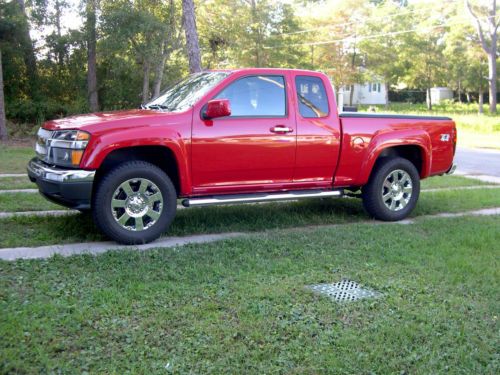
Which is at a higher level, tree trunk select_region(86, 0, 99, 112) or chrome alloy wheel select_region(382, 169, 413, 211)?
tree trunk select_region(86, 0, 99, 112)

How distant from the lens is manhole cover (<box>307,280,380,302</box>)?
464 cm

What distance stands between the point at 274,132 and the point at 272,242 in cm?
134

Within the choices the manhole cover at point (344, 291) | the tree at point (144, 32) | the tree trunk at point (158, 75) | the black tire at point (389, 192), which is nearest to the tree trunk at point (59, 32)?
the tree at point (144, 32)

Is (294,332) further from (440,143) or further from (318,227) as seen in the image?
(440,143)

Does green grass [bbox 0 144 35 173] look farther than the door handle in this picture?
Yes

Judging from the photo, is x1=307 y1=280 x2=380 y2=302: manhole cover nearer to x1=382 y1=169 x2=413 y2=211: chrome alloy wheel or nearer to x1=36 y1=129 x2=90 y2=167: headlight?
x1=36 y1=129 x2=90 y2=167: headlight

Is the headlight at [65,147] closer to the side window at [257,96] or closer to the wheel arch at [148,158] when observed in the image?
the wheel arch at [148,158]

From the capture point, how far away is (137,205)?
603 cm

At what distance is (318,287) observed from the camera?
486cm

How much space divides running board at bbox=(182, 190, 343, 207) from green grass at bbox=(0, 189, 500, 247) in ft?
1.56

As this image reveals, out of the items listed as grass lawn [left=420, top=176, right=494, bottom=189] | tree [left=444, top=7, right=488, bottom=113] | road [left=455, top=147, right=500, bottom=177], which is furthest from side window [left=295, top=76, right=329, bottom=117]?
tree [left=444, top=7, right=488, bottom=113]

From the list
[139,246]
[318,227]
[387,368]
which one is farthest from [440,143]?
[387,368]

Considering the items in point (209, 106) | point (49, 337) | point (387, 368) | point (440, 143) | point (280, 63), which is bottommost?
point (387, 368)

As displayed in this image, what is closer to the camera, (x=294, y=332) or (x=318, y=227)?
(x=294, y=332)
